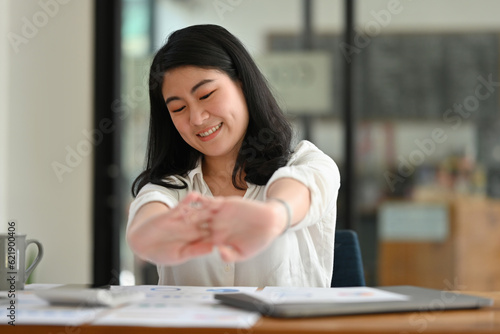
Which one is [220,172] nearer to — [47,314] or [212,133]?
[212,133]

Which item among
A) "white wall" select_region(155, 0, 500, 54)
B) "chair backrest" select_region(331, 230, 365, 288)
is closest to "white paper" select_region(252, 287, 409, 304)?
"chair backrest" select_region(331, 230, 365, 288)

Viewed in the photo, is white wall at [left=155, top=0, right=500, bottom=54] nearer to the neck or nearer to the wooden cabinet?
the wooden cabinet

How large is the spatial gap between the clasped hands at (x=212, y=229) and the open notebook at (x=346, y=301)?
9cm

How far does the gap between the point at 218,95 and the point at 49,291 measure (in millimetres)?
652

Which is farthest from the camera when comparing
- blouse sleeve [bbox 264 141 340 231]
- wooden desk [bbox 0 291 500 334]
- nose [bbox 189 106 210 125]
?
nose [bbox 189 106 210 125]

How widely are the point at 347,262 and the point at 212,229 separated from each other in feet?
2.31

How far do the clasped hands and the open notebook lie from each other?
88 mm

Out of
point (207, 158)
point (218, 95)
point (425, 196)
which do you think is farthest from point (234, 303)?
point (425, 196)

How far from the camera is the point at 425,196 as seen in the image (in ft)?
11.9

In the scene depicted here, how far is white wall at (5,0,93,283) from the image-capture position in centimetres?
365

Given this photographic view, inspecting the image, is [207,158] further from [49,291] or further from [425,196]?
[425,196]

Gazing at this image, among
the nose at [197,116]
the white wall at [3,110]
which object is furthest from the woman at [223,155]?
the white wall at [3,110]

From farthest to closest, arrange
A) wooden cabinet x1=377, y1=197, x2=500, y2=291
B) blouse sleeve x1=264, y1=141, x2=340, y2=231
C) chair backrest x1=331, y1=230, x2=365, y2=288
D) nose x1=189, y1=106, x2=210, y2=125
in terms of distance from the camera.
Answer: wooden cabinet x1=377, y1=197, x2=500, y2=291 < chair backrest x1=331, y1=230, x2=365, y2=288 < nose x1=189, y1=106, x2=210, y2=125 < blouse sleeve x1=264, y1=141, x2=340, y2=231

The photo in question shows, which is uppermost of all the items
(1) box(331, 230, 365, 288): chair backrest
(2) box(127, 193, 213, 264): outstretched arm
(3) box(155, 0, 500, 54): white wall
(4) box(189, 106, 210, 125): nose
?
(3) box(155, 0, 500, 54): white wall
